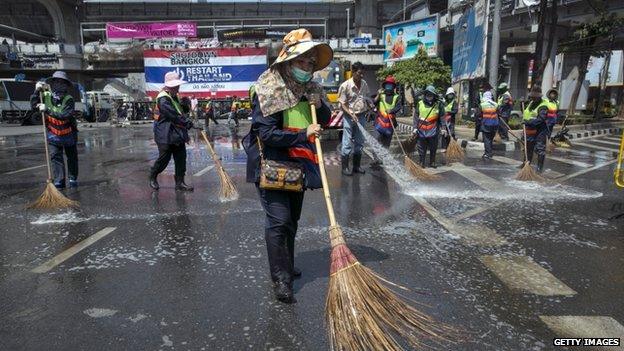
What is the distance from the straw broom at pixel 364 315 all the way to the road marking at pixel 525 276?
1.10m

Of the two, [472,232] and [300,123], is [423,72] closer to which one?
[472,232]

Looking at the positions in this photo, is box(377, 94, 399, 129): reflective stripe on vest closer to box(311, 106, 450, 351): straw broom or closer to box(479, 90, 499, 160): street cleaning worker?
box(479, 90, 499, 160): street cleaning worker

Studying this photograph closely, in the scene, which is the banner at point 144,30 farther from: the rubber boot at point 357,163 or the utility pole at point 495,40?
the rubber boot at point 357,163

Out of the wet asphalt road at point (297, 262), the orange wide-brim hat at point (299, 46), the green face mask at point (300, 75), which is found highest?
the orange wide-brim hat at point (299, 46)

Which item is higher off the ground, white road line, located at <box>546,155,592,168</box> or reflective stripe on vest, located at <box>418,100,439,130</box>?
reflective stripe on vest, located at <box>418,100,439,130</box>

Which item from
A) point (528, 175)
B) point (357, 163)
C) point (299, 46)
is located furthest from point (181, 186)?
point (528, 175)

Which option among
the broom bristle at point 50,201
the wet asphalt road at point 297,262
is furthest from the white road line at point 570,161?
the broom bristle at point 50,201

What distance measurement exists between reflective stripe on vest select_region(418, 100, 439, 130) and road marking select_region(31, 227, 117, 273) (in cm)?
623

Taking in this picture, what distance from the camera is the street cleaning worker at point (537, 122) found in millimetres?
8750

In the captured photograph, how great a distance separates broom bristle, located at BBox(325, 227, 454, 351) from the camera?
2707 mm

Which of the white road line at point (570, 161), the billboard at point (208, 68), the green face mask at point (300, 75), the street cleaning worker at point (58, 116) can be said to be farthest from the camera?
the billboard at point (208, 68)

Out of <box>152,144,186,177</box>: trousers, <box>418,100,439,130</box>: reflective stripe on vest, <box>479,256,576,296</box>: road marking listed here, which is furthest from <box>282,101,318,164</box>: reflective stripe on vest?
<box>418,100,439,130</box>: reflective stripe on vest

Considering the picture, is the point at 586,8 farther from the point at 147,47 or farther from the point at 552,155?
the point at 147,47

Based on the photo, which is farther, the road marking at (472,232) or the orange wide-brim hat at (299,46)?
the road marking at (472,232)
